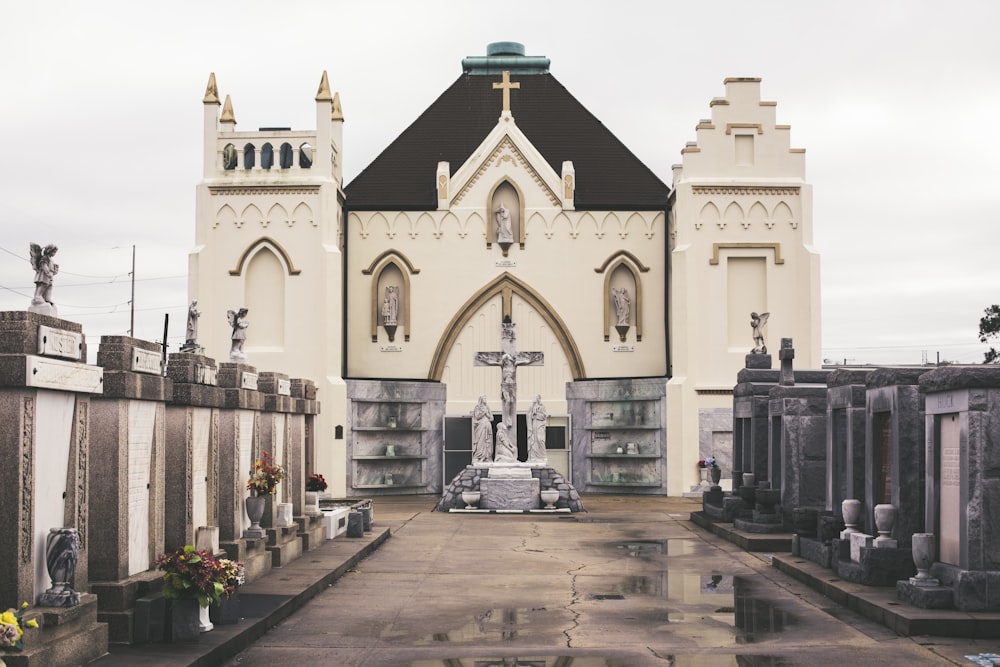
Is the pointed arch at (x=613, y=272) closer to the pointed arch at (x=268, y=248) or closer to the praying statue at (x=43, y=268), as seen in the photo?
the pointed arch at (x=268, y=248)

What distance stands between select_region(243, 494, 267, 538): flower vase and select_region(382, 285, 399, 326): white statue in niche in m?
21.6

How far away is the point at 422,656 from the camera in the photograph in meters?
11.3

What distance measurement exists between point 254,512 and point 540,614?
14.5 ft

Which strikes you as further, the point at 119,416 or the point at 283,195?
the point at 283,195

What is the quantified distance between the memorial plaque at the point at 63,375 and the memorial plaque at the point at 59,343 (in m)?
0.06

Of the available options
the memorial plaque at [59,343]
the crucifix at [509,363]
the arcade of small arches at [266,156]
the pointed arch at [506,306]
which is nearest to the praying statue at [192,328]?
the memorial plaque at [59,343]

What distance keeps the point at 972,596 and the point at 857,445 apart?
4482 millimetres

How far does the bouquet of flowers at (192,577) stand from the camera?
36.2 feet

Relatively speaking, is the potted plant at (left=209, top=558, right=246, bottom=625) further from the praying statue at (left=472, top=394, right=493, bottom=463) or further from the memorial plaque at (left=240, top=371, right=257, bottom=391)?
the praying statue at (left=472, top=394, right=493, bottom=463)

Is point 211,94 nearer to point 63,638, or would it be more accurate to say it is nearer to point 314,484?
point 314,484

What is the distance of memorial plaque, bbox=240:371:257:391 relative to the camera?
53.9 ft

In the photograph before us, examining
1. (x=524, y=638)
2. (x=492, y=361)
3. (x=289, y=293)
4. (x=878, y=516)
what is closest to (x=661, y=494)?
(x=492, y=361)

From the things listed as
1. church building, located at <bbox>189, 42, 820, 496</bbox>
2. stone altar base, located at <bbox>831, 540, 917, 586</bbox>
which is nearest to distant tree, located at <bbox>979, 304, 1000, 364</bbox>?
church building, located at <bbox>189, 42, 820, 496</bbox>

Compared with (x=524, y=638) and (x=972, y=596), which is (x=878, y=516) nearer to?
(x=972, y=596)
